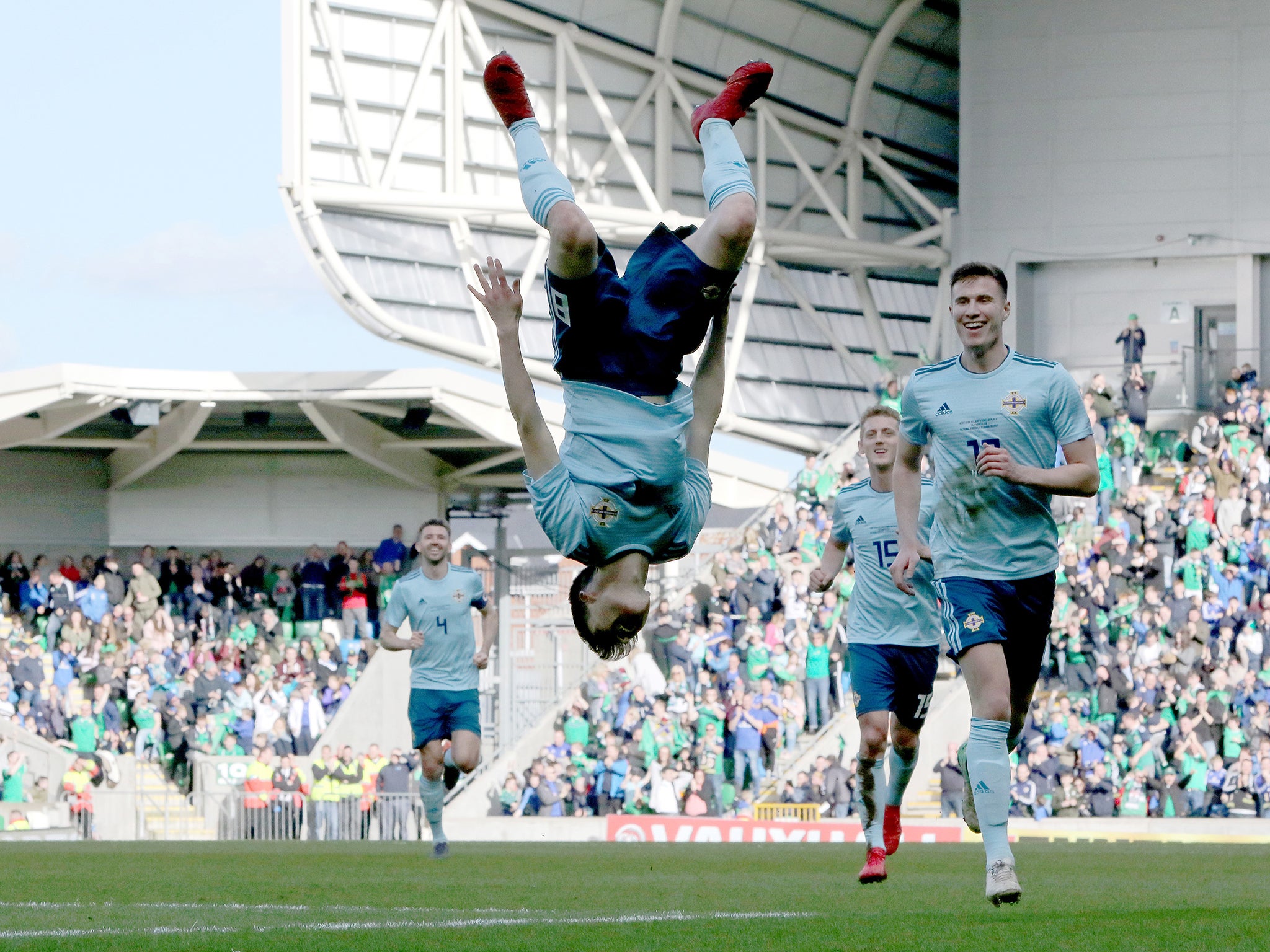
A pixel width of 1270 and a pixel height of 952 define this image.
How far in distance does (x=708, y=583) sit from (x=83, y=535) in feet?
40.9

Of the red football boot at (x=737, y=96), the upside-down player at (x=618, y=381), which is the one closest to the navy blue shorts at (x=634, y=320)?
the upside-down player at (x=618, y=381)

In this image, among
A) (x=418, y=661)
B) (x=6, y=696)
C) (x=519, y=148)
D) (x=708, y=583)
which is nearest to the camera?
(x=519, y=148)

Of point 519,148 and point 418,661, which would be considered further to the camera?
point 418,661

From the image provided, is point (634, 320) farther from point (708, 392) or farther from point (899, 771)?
point (899, 771)

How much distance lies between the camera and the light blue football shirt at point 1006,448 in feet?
26.0

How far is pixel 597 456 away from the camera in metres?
6.86

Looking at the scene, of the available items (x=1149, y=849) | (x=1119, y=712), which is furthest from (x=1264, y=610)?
(x=1149, y=849)

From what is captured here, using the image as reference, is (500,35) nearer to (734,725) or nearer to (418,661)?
(734,725)

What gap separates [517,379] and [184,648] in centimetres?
2328

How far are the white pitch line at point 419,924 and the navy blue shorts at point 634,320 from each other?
2.11m

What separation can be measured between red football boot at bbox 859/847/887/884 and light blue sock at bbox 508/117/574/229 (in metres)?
4.14

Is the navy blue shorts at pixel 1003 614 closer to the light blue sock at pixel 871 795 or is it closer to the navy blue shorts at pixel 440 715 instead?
the light blue sock at pixel 871 795

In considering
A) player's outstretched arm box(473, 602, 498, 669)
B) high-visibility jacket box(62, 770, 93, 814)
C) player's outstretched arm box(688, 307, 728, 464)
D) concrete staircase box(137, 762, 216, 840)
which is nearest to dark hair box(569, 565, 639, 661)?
player's outstretched arm box(688, 307, 728, 464)

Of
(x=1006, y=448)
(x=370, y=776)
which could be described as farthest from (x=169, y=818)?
(x=1006, y=448)
